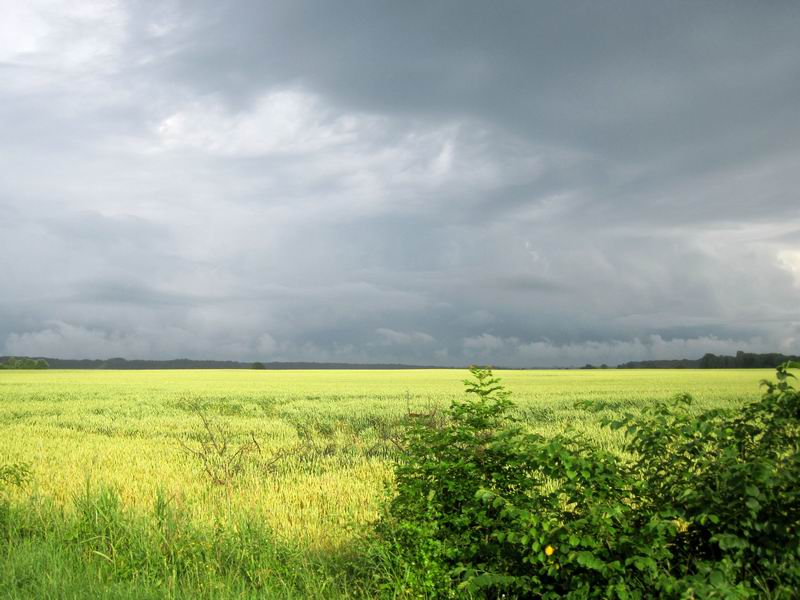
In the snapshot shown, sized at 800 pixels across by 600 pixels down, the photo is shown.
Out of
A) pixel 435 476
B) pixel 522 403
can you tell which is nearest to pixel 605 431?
pixel 522 403

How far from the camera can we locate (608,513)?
5.61 meters

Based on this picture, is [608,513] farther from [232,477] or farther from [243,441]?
[243,441]

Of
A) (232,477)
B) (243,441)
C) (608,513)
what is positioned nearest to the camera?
(608,513)

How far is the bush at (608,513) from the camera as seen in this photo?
18.2ft

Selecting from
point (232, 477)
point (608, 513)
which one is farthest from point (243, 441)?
point (608, 513)

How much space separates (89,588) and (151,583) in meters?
0.61

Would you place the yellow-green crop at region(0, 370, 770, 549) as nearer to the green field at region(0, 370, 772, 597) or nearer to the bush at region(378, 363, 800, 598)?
the green field at region(0, 370, 772, 597)

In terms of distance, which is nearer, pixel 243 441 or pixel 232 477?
pixel 232 477

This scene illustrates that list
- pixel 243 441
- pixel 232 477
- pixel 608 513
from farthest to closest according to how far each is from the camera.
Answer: pixel 243 441 → pixel 232 477 → pixel 608 513

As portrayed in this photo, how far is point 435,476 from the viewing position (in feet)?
23.5

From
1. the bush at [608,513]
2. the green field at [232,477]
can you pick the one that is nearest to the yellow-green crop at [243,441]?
the green field at [232,477]

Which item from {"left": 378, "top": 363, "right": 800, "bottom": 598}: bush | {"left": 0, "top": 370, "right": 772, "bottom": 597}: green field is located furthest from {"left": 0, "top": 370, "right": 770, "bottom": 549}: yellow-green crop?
{"left": 378, "top": 363, "right": 800, "bottom": 598}: bush

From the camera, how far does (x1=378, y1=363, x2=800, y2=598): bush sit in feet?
18.2

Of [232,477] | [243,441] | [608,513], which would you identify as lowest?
[243,441]
